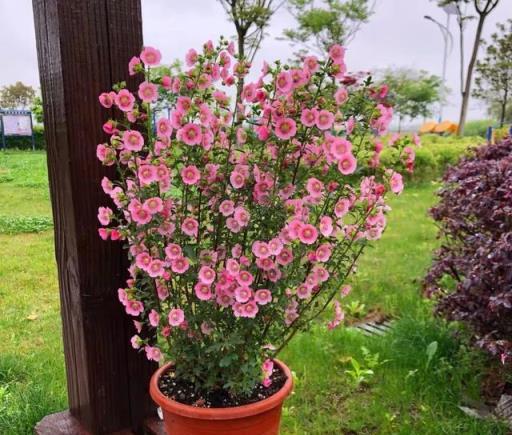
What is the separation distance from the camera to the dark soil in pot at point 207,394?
140 centimetres

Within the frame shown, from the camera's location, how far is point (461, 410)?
2164 mm

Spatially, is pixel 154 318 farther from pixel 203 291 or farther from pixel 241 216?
pixel 241 216

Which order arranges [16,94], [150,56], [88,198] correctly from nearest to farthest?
[150,56] < [88,198] < [16,94]

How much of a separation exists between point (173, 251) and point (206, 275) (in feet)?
0.31

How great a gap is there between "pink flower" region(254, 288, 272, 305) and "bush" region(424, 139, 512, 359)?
3.74 feet

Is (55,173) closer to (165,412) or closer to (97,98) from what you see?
(97,98)

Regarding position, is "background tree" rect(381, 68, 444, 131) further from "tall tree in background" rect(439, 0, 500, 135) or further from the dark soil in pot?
the dark soil in pot

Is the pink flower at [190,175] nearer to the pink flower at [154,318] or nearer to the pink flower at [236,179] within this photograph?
the pink flower at [236,179]

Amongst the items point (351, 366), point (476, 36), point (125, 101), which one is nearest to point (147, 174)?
point (125, 101)

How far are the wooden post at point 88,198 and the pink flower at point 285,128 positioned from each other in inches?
19.1

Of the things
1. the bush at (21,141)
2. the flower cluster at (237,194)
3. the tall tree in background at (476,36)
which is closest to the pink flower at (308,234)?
the flower cluster at (237,194)

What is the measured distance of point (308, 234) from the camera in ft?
3.93

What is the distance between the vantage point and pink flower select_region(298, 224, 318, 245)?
3.93 feet

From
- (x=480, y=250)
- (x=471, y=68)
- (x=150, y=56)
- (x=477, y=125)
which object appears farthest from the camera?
(x=477, y=125)
